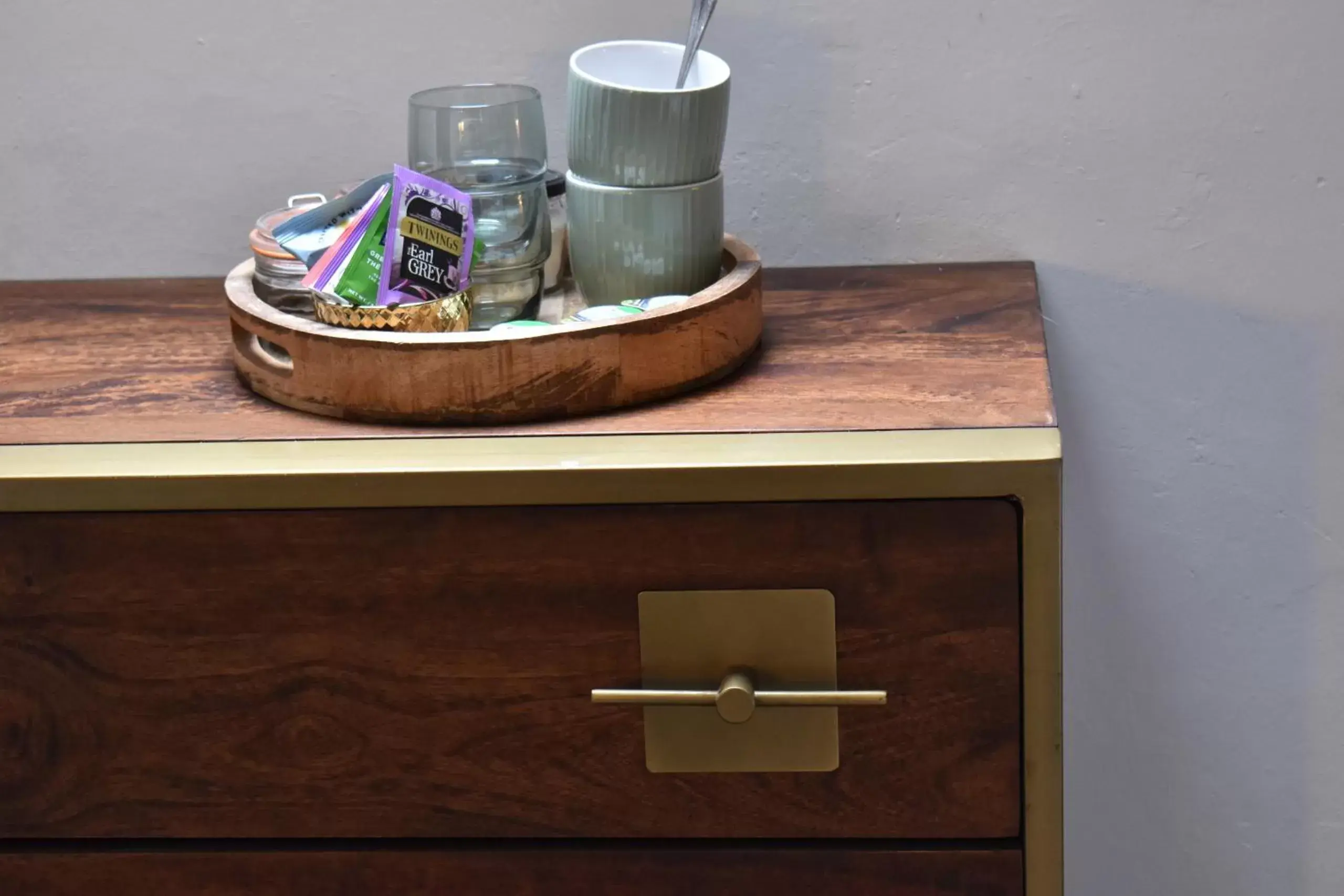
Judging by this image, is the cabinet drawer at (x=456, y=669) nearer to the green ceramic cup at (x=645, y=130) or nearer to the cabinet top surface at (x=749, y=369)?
the cabinet top surface at (x=749, y=369)

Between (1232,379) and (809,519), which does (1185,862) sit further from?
(809,519)

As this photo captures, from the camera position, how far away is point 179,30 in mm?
1031

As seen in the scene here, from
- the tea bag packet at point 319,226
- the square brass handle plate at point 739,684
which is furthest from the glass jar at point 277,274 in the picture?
the square brass handle plate at point 739,684

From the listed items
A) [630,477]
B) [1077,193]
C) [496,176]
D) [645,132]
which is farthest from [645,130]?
[1077,193]

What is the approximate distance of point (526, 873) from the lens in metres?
0.76

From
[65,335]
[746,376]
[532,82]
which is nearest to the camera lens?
[746,376]

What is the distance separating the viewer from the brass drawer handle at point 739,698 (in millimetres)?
698

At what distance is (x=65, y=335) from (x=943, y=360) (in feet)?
1.89

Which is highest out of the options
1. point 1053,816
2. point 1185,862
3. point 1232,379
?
point 1232,379

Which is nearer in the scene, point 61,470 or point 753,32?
point 61,470

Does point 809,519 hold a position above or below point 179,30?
below

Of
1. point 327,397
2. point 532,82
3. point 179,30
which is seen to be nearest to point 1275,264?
point 532,82

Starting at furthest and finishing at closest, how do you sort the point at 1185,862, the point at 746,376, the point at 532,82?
the point at 1185,862 → the point at 532,82 → the point at 746,376

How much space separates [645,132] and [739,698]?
1.10ft
